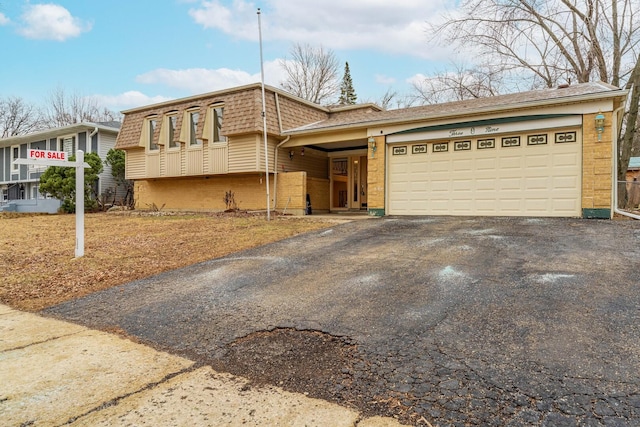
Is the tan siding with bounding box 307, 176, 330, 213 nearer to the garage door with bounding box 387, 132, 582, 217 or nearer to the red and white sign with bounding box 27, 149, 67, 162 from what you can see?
the garage door with bounding box 387, 132, 582, 217

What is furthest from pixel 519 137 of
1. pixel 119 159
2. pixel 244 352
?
pixel 119 159

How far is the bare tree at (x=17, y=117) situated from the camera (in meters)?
35.4

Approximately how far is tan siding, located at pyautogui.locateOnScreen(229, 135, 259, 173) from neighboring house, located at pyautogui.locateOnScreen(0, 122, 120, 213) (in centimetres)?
1098

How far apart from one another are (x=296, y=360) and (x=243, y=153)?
1212 centimetres

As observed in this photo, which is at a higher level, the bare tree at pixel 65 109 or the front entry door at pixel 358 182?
the bare tree at pixel 65 109

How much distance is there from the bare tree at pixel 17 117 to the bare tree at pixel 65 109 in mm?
1353

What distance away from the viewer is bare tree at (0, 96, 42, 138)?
35438 mm

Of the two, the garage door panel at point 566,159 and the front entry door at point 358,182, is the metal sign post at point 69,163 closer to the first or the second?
the garage door panel at point 566,159

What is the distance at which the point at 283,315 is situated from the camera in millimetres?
3893

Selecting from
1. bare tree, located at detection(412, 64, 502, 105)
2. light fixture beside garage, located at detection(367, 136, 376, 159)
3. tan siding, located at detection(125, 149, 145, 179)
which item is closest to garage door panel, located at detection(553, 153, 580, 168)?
light fixture beside garage, located at detection(367, 136, 376, 159)

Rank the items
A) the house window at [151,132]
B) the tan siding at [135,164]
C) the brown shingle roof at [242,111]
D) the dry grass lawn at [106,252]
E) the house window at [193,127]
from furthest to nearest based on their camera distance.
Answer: the tan siding at [135,164], the house window at [151,132], the house window at [193,127], the brown shingle roof at [242,111], the dry grass lawn at [106,252]

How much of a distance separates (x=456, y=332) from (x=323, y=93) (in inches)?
1216

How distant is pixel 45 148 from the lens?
77.9 feet

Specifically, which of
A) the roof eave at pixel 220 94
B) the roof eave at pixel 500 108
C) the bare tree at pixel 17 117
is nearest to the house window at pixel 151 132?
the roof eave at pixel 220 94
